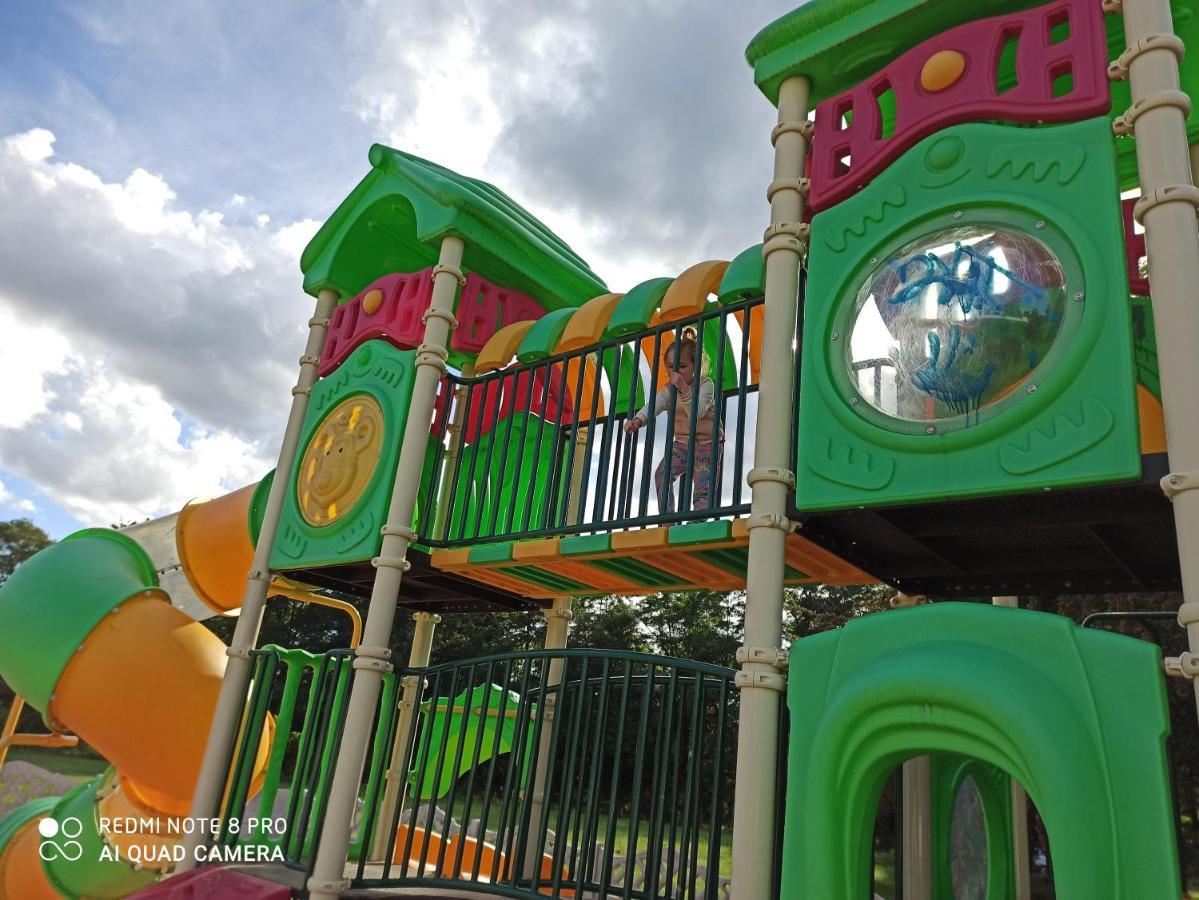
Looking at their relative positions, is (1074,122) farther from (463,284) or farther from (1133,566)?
(463,284)

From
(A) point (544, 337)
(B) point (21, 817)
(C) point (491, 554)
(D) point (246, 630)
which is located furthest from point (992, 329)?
(B) point (21, 817)

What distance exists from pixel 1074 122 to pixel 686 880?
143 inches

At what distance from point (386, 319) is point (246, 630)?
257 cm

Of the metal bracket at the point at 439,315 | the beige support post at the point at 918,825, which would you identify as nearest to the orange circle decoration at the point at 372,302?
the metal bracket at the point at 439,315

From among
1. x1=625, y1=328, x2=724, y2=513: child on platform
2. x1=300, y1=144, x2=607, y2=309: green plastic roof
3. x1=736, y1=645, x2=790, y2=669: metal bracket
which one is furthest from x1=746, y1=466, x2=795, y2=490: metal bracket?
x1=300, y1=144, x2=607, y2=309: green plastic roof

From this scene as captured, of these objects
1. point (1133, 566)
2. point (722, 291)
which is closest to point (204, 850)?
point (722, 291)

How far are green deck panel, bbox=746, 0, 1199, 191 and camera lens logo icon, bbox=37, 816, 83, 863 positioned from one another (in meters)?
7.51

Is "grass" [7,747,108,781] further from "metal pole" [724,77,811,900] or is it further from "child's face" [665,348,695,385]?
"metal pole" [724,77,811,900]

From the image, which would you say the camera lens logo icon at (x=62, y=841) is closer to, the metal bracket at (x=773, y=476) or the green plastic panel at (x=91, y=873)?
the green plastic panel at (x=91, y=873)

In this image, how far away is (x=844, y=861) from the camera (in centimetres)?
279

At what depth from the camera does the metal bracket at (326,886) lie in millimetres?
4539

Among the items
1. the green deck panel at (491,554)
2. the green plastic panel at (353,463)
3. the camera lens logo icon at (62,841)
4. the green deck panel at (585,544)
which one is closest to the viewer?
the green deck panel at (585,544)

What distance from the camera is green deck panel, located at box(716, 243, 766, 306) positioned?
14.1 ft

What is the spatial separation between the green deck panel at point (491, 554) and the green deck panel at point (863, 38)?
3.00 m
